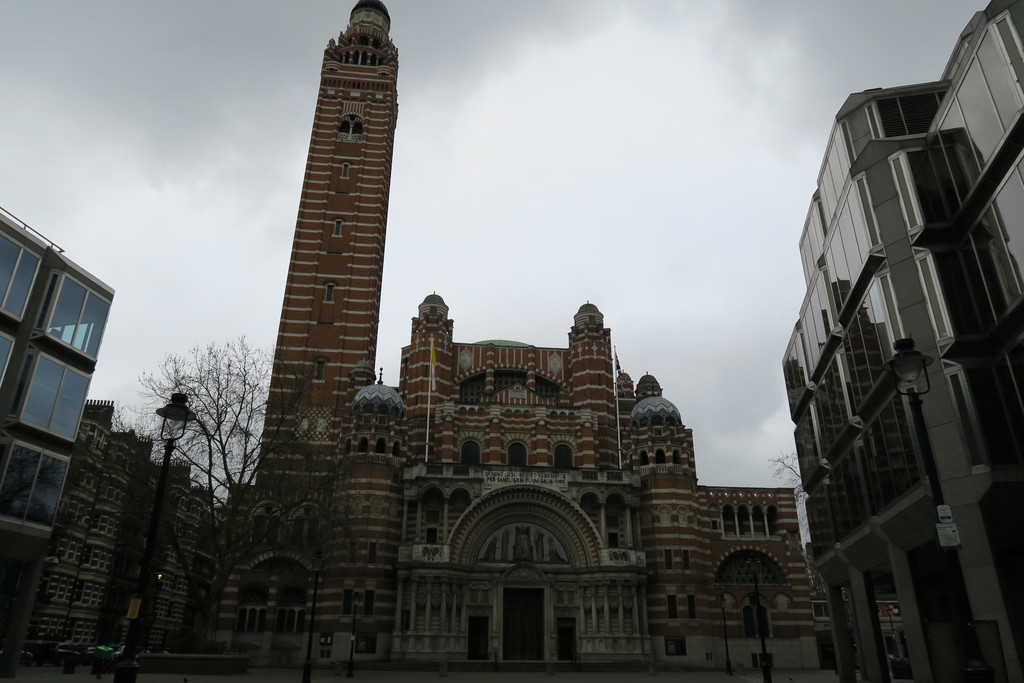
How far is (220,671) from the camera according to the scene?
2856cm

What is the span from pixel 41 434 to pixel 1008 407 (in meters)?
30.8

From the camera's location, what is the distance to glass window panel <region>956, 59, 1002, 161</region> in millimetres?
17609

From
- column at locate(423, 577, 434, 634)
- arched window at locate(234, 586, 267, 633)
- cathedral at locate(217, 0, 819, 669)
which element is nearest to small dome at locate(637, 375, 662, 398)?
cathedral at locate(217, 0, 819, 669)

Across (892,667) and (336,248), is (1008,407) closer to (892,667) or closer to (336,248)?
(892,667)

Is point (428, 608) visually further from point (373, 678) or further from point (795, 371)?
point (795, 371)

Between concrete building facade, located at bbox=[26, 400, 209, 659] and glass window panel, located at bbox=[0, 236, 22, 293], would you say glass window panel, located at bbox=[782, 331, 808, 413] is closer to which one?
concrete building facade, located at bbox=[26, 400, 209, 659]

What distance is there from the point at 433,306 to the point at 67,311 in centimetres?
3098

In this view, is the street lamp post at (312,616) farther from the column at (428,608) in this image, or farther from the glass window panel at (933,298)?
the glass window panel at (933,298)

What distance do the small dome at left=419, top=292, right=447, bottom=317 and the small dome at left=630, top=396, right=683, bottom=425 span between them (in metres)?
17.3

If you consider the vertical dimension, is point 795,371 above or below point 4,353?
above

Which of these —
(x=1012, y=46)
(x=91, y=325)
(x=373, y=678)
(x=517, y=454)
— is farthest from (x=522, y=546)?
(x=1012, y=46)

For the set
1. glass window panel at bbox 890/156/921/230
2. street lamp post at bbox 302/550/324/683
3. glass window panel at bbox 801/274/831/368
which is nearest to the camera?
glass window panel at bbox 890/156/921/230

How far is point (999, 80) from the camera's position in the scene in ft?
56.6

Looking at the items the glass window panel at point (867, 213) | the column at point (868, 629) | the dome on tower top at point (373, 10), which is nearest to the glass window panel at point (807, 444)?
the column at point (868, 629)
